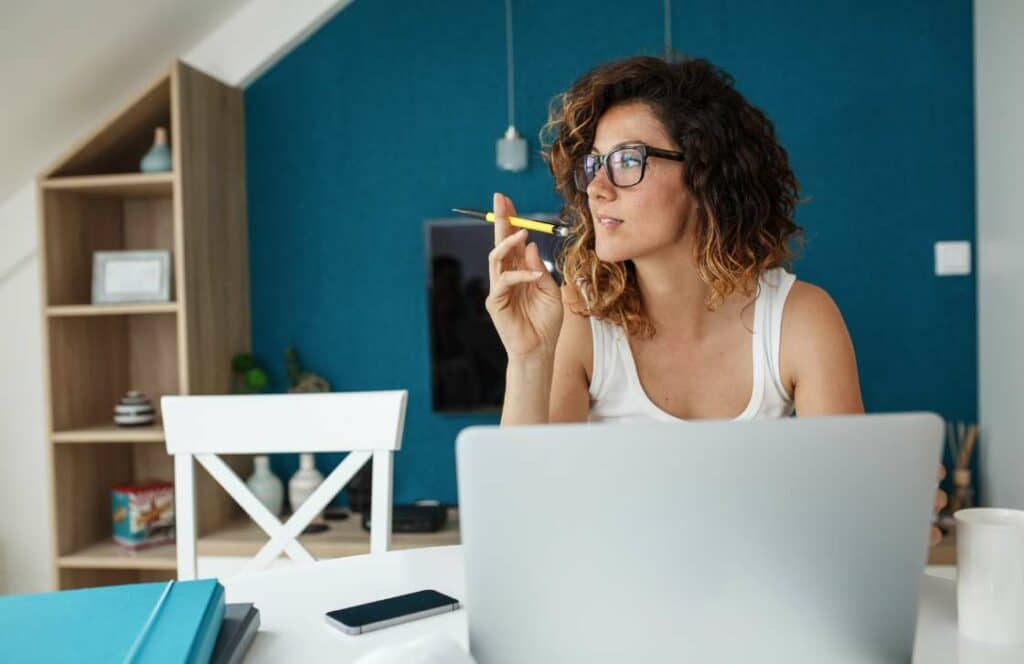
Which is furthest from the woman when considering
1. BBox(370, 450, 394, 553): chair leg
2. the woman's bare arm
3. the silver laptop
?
→ the silver laptop

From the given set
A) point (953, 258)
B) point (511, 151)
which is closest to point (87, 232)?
point (511, 151)

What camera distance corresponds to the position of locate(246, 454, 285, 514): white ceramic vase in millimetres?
2930

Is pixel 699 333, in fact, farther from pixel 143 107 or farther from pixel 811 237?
pixel 143 107

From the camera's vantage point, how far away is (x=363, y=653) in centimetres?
86

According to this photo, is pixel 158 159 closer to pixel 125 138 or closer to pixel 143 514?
pixel 125 138

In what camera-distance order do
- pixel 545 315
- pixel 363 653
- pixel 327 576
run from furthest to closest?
pixel 545 315, pixel 327 576, pixel 363 653

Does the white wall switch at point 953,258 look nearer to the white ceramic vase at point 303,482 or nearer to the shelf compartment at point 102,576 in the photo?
the white ceramic vase at point 303,482

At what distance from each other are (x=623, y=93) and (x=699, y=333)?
1.32 ft

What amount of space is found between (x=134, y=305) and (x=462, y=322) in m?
0.96

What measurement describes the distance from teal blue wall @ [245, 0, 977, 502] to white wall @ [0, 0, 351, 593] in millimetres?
88

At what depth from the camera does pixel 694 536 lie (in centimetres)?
62

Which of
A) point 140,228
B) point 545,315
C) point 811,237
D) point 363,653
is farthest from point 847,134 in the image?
point 363,653

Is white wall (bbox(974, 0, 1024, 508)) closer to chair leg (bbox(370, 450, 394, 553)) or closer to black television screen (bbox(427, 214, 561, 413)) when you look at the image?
black television screen (bbox(427, 214, 561, 413))

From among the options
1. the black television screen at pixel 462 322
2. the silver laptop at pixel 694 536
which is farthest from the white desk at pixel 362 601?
the black television screen at pixel 462 322
